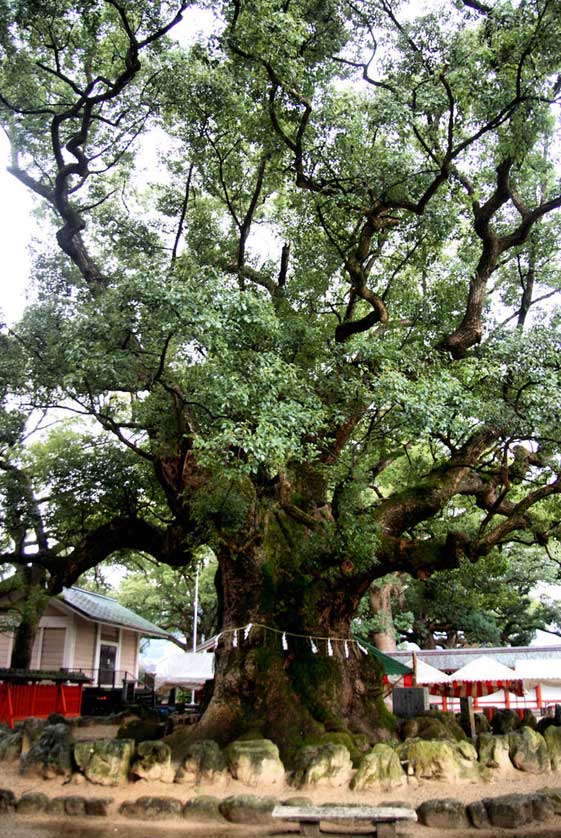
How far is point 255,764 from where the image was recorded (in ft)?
29.4

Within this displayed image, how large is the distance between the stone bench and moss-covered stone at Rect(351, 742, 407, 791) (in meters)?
1.43

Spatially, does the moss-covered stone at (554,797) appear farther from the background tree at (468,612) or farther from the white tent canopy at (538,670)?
the background tree at (468,612)

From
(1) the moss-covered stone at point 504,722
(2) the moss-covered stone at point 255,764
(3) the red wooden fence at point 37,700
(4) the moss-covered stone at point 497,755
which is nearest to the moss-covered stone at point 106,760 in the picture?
(2) the moss-covered stone at point 255,764

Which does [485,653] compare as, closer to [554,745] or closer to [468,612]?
[468,612]

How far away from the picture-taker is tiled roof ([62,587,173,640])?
19392 millimetres

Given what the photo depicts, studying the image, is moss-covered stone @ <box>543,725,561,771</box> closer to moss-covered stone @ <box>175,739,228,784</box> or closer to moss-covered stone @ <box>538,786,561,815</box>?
moss-covered stone @ <box>538,786,561,815</box>

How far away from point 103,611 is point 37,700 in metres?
6.28

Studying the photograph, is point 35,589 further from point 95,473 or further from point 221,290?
point 221,290

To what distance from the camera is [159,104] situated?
1170 cm

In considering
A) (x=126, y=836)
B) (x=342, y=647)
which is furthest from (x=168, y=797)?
(x=342, y=647)

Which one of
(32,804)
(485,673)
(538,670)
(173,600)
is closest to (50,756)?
(32,804)

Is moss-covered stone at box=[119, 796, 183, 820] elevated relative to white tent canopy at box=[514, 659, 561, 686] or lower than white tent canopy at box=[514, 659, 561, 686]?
lower

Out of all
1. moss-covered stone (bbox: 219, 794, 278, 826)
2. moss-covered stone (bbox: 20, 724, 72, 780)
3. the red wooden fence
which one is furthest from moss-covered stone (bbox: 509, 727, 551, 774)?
the red wooden fence

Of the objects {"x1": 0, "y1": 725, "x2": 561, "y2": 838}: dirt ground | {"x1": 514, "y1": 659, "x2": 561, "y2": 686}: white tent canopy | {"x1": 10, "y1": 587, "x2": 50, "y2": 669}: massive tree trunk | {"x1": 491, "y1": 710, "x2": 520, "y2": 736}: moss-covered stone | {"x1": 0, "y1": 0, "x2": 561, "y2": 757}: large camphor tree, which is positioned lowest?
{"x1": 0, "y1": 725, "x2": 561, "y2": 838}: dirt ground
